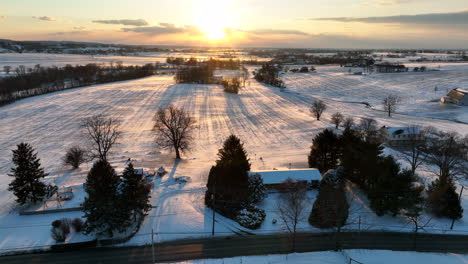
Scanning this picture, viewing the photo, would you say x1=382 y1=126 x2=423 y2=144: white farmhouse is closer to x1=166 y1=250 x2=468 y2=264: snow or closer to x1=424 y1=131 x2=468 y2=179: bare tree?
x1=424 y1=131 x2=468 y2=179: bare tree

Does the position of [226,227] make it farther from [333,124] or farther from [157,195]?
[333,124]

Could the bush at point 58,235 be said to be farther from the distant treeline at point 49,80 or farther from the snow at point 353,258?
the distant treeline at point 49,80

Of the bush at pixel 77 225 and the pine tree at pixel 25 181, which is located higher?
the pine tree at pixel 25 181

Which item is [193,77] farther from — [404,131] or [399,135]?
[404,131]

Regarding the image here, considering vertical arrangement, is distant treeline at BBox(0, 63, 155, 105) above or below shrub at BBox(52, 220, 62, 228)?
above

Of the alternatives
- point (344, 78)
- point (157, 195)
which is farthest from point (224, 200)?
point (344, 78)

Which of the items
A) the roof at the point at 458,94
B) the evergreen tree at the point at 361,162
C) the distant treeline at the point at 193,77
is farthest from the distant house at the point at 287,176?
the distant treeline at the point at 193,77

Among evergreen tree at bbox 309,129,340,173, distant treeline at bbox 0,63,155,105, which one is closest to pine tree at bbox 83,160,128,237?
evergreen tree at bbox 309,129,340,173
